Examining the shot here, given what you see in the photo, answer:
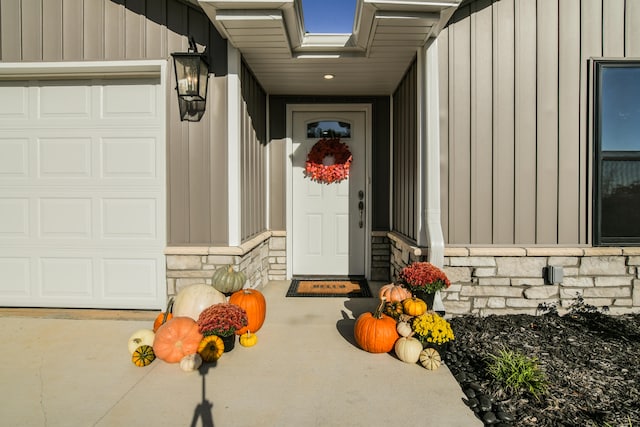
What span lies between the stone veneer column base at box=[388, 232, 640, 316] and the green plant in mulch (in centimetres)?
96

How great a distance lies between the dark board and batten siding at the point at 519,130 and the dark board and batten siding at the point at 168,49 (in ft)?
6.70

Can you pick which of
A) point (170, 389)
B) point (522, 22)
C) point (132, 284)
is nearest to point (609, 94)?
point (522, 22)

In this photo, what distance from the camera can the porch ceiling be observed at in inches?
106

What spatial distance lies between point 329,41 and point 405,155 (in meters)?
1.37

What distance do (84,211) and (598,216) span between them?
4706 mm

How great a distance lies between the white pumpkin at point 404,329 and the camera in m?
2.51

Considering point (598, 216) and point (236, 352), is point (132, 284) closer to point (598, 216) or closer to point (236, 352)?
point (236, 352)

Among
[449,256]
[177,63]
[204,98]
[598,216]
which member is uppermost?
[177,63]

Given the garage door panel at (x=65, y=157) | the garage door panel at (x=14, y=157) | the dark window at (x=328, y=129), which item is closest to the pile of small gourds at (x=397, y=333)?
the dark window at (x=328, y=129)

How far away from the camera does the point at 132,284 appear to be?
3455 mm

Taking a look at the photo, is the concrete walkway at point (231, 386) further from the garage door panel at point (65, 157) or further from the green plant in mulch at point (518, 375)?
the garage door panel at point (65, 157)

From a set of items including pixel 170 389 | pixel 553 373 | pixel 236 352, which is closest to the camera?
pixel 170 389

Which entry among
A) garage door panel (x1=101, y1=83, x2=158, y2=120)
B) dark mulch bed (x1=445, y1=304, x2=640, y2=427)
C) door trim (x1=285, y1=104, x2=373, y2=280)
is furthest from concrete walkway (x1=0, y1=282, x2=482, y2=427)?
garage door panel (x1=101, y1=83, x2=158, y2=120)

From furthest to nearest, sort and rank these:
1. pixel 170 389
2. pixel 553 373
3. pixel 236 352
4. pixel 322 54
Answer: pixel 322 54
pixel 236 352
pixel 553 373
pixel 170 389
